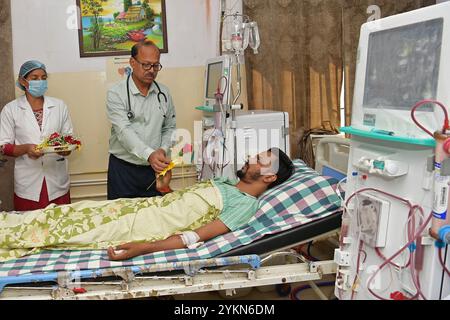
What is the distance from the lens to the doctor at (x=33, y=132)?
313 cm

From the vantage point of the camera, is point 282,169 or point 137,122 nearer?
point 282,169

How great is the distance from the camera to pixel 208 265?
208 cm

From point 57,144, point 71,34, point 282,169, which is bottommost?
point 282,169

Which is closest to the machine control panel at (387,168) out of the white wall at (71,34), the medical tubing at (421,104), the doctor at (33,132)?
the medical tubing at (421,104)

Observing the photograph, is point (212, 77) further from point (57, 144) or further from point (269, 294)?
point (269, 294)

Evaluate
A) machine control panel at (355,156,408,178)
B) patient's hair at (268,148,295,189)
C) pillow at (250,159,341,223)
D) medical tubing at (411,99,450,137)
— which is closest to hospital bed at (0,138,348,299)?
pillow at (250,159,341,223)

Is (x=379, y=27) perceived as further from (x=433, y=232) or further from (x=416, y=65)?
(x=433, y=232)

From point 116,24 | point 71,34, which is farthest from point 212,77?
point 71,34

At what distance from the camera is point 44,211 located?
8.13 ft

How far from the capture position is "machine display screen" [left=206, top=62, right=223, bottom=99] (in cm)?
A: 348

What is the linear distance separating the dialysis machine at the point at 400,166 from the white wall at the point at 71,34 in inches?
88.0

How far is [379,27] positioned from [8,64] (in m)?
2.94

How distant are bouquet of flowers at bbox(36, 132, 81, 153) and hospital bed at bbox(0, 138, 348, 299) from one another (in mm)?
885

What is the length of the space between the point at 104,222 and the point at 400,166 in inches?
58.6
